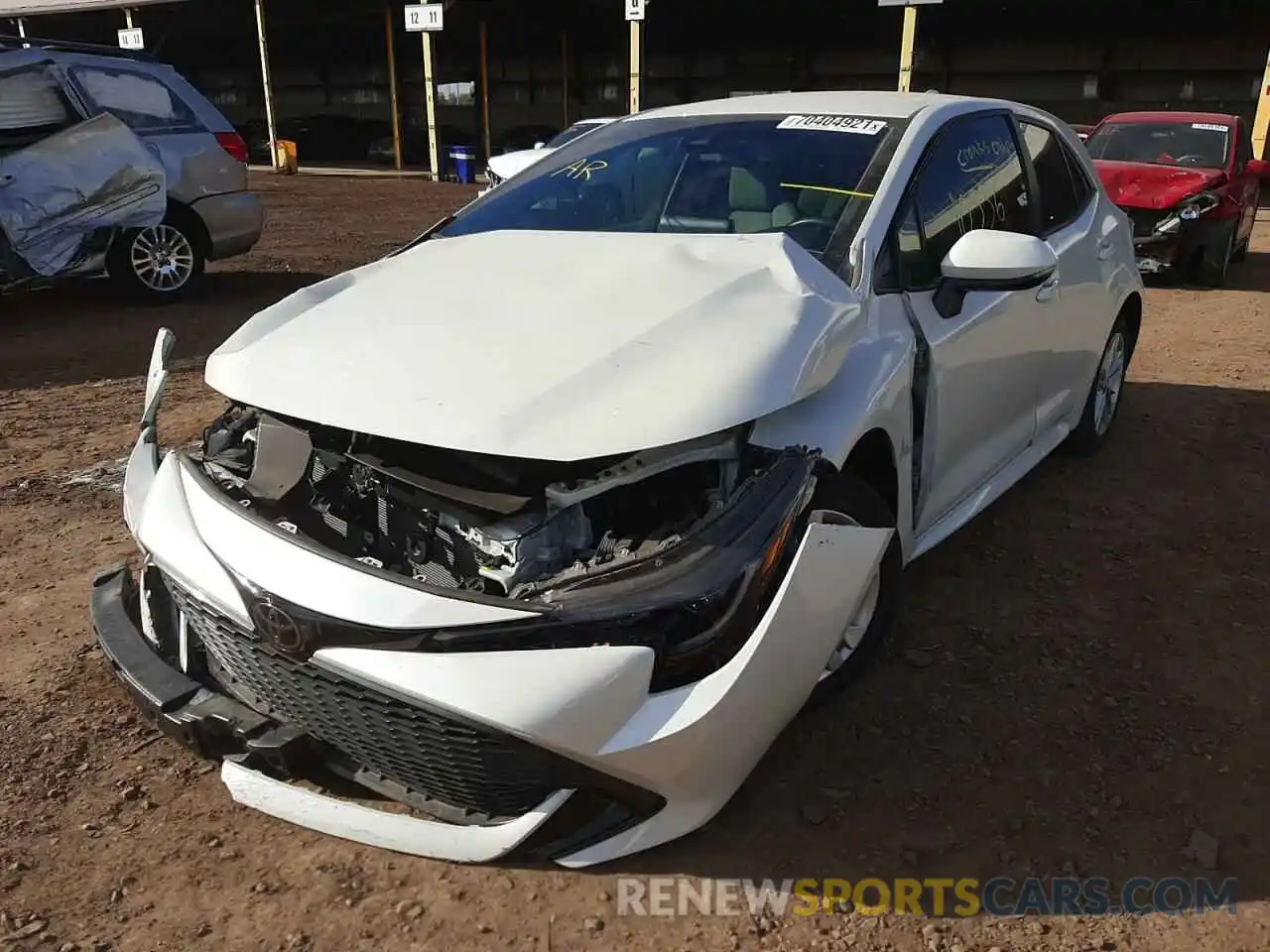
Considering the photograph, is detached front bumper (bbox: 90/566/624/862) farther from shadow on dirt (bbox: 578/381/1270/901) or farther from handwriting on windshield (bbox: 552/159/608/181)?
handwriting on windshield (bbox: 552/159/608/181)

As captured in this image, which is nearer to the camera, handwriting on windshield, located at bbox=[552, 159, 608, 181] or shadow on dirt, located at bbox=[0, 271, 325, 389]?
handwriting on windshield, located at bbox=[552, 159, 608, 181]

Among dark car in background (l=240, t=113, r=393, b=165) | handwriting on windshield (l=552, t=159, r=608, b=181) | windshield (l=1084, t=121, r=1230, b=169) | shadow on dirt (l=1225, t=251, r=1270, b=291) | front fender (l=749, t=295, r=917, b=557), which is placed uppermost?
handwriting on windshield (l=552, t=159, r=608, b=181)

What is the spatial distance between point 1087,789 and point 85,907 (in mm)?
2299

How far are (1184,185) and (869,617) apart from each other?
331 inches

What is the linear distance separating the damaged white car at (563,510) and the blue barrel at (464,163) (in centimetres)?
1878

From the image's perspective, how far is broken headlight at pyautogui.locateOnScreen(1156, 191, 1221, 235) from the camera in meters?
9.30

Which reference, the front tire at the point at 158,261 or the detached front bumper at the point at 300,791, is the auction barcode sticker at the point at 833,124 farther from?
the front tire at the point at 158,261

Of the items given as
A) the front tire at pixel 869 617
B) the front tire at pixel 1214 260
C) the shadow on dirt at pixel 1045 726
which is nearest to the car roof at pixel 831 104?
the front tire at pixel 869 617

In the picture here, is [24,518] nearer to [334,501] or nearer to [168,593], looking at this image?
[168,593]

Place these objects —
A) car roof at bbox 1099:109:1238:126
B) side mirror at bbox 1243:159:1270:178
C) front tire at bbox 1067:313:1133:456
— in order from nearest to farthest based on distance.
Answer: front tire at bbox 1067:313:1133:456 → side mirror at bbox 1243:159:1270:178 → car roof at bbox 1099:109:1238:126

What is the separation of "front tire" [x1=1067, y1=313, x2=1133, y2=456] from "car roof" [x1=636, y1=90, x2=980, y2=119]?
147cm

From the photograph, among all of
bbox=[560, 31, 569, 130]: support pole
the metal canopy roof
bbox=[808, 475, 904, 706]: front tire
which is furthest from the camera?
bbox=[560, 31, 569, 130]: support pole

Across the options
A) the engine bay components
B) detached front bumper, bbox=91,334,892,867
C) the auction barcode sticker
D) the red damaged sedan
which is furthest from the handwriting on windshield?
the red damaged sedan

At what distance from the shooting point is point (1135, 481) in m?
4.63
